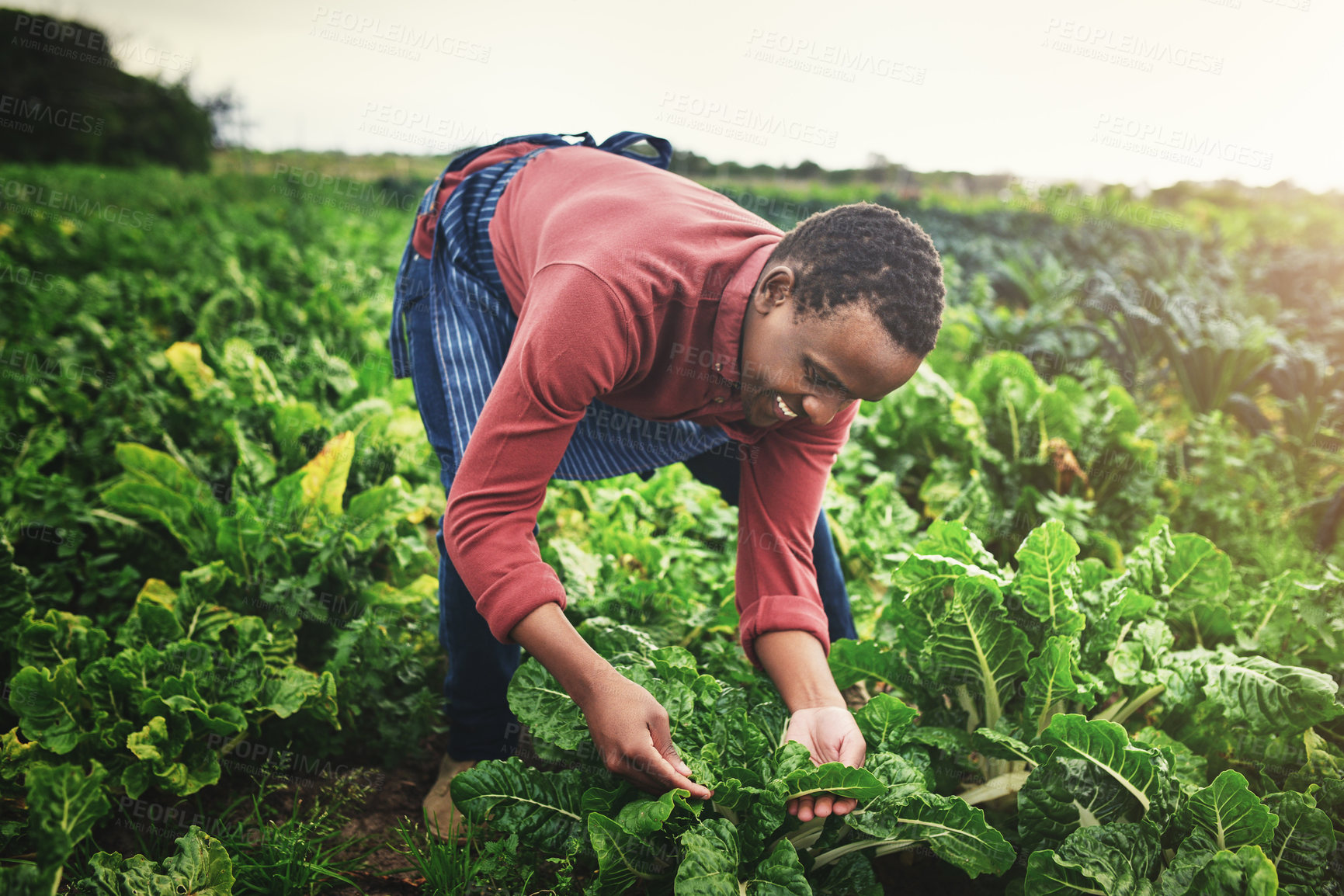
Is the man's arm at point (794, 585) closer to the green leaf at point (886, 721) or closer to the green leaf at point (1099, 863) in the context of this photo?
the green leaf at point (886, 721)

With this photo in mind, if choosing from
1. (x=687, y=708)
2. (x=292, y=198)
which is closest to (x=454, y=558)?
(x=687, y=708)

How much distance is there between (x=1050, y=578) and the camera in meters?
2.02

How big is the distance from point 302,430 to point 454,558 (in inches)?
80.1

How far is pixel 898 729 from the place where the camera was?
6.29 feet

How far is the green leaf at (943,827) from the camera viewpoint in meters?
1.67

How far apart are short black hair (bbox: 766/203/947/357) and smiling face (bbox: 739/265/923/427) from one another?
2cm

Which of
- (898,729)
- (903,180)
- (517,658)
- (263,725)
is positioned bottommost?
(263,725)

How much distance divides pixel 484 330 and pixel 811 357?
37.7 inches

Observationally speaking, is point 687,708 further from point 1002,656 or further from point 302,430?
point 302,430

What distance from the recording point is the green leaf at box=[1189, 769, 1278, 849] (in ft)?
5.26

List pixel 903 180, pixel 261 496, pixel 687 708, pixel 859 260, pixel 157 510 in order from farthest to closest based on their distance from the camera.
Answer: pixel 903 180 < pixel 261 496 < pixel 157 510 < pixel 687 708 < pixel 859 260
